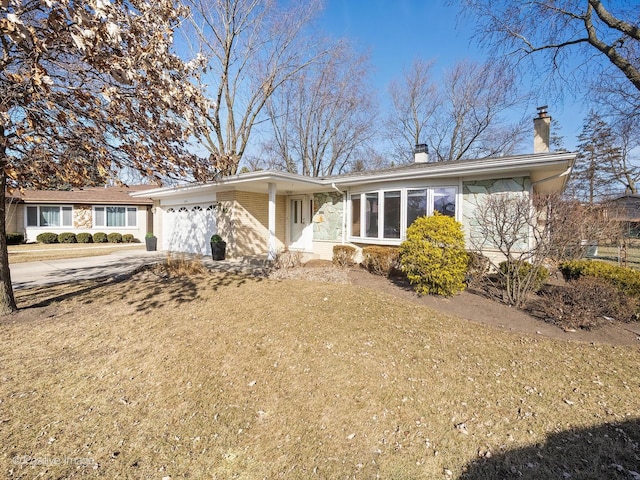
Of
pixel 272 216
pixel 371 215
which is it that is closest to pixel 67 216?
pixel 272 216

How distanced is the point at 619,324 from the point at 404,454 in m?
4.86

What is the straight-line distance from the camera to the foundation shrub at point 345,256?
31.8 feet

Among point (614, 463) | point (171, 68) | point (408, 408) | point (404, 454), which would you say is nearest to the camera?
point (614, 463)

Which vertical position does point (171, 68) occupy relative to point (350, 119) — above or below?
below

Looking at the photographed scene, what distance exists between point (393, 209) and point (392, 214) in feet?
0.51

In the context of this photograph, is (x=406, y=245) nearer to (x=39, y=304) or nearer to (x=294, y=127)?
(x=39, y=304)

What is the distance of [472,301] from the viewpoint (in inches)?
236

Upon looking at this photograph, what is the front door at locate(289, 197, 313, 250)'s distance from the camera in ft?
40.2

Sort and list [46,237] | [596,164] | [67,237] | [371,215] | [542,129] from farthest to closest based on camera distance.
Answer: [596,164] → [67,237] → [46,237] → [371,215] → [542,129]

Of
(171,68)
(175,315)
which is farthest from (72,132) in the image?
(175,315)

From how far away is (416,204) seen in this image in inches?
348

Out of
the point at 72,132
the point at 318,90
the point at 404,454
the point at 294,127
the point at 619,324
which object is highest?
the point at 318,90

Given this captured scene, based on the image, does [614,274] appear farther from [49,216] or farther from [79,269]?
[49,216]

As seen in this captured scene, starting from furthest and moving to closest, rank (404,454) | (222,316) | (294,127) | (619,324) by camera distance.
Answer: (294,127)
(222,316)
(619,324)
(404,454)
